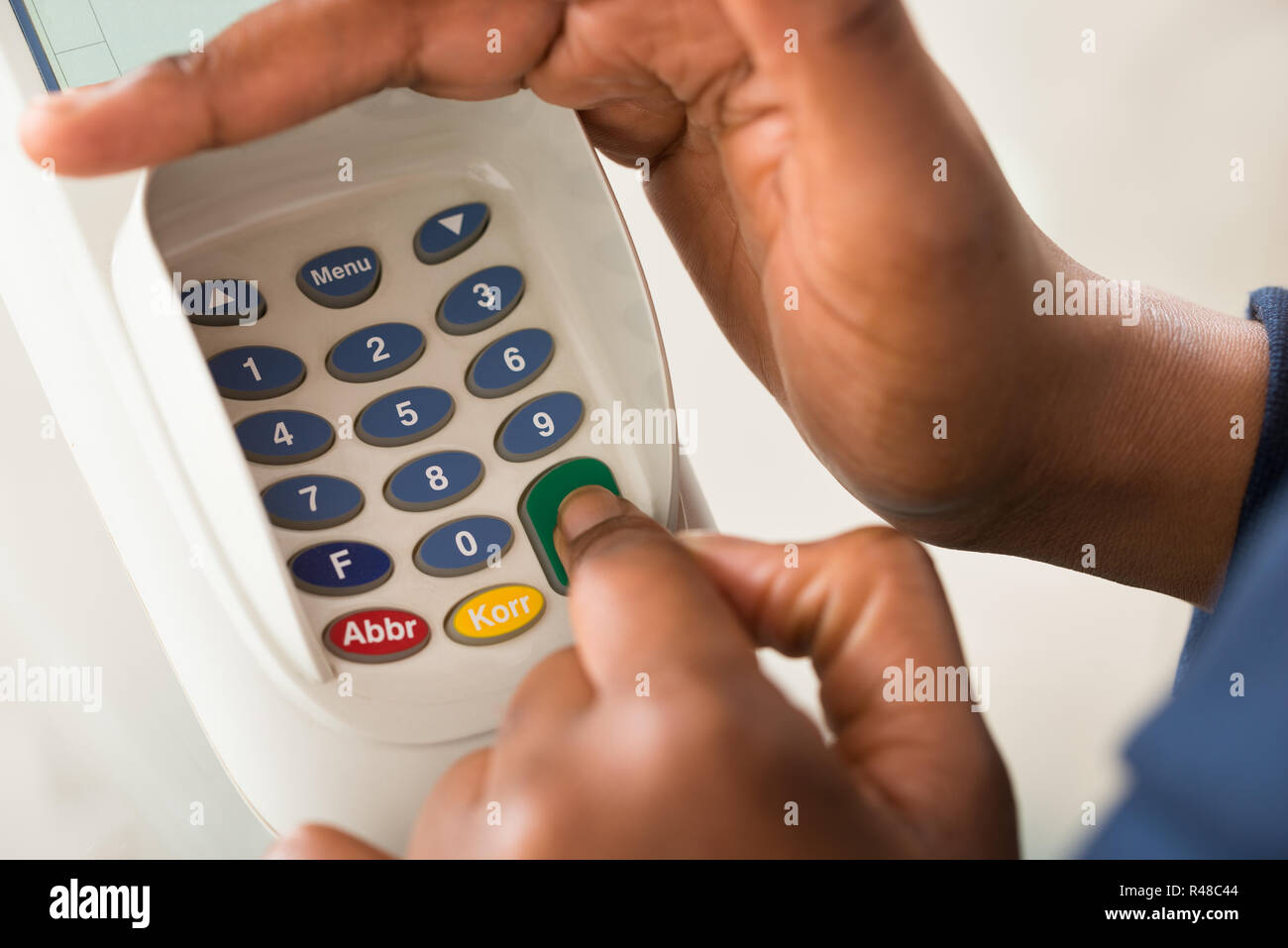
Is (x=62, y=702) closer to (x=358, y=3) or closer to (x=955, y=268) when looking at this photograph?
(x=358, y=3)

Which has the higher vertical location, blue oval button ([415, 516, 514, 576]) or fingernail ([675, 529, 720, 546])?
fingernail ([675, 529, 720, 546])

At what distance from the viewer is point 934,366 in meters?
0.42

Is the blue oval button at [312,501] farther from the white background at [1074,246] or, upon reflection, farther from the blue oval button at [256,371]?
the white background at [1074,246]

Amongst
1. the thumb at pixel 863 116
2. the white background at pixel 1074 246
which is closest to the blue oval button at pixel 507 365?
the thumb at pixel 863 116

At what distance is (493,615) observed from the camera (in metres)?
0.38

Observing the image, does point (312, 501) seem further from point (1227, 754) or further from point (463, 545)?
point (1227, 754)

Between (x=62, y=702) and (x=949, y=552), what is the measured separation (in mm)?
637

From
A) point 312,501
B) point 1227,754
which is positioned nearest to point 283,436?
point 312,501

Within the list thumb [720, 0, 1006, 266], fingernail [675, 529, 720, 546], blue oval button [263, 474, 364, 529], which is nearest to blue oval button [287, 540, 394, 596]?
blue oval button [263, 474, 364, 529]

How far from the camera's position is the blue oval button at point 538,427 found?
0.40m

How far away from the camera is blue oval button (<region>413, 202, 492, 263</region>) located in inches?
16.3

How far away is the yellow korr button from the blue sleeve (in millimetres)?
207

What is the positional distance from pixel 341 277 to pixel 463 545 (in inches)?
4.6

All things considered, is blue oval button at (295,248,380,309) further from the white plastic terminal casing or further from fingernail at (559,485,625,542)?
fingernail at (559,485,625,542)
